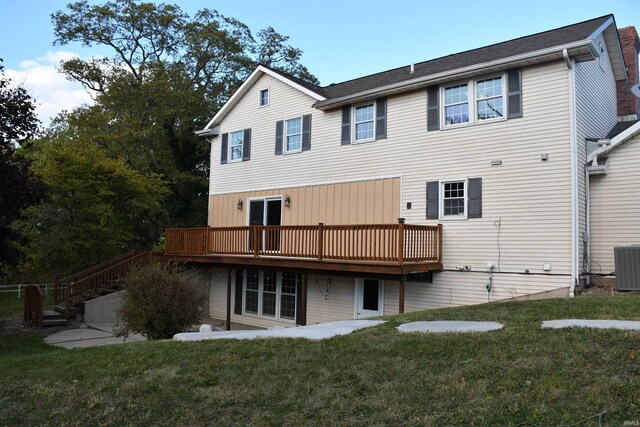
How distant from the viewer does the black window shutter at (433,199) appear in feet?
41.5

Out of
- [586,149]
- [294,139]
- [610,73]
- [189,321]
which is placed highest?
[610,73]

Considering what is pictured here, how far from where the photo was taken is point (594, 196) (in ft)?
37.9

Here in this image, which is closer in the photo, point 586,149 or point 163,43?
point 586,149

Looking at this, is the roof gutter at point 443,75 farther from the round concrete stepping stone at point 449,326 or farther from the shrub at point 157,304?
the shrub at point 157,304

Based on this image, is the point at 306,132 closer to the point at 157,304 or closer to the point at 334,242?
the point at 334,242

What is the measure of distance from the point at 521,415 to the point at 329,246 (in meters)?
9.04

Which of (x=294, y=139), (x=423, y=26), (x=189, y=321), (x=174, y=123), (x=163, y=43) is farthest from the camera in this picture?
(x=163, y=43)

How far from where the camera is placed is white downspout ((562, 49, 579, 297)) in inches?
413

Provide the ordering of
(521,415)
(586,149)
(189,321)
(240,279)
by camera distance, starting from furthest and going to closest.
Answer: (240,279), (586,149), (189,321), (521,415)

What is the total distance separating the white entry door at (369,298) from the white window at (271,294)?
7.92 ft

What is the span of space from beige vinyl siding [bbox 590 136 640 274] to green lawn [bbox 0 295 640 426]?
4746 millimetres

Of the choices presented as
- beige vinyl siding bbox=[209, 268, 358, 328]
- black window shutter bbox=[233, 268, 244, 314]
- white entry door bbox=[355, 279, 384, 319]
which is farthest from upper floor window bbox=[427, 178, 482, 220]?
black window shutter bbox=[233, 268, 244, 314]

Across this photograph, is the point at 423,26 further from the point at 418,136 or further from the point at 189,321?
the point at 189,321

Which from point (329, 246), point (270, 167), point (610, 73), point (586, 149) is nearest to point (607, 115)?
point (610, 73)
